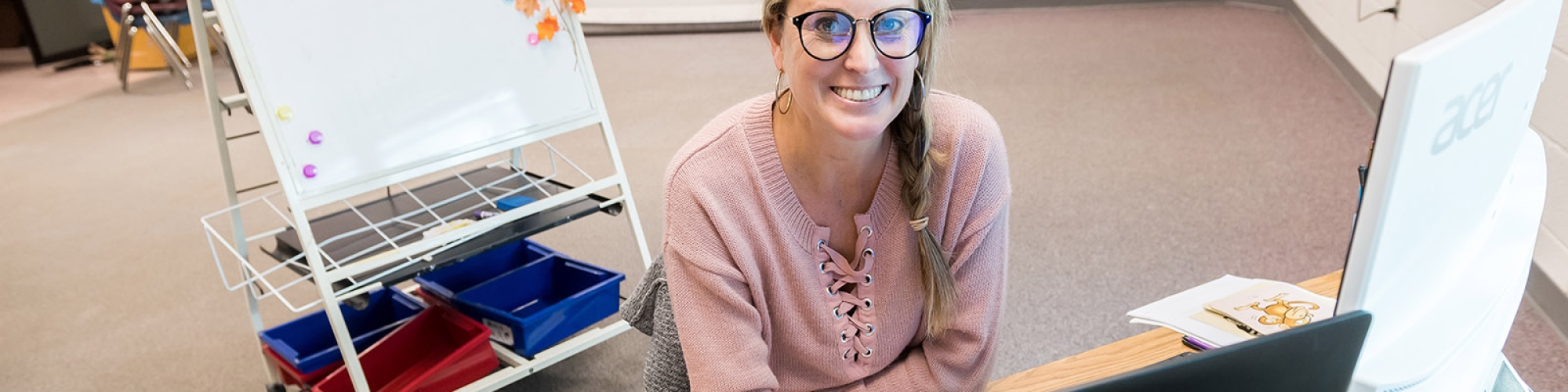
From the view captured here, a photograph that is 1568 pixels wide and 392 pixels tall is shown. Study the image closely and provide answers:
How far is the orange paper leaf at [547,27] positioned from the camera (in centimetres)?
213

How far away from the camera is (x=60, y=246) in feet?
11.0

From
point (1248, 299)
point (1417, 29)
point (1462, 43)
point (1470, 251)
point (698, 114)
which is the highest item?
point (1462, 43)

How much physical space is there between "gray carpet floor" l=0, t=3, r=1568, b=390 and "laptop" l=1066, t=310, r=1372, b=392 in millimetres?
831

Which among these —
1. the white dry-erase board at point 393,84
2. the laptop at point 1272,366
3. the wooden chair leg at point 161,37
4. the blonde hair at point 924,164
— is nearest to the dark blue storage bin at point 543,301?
the white dry-erase board at point 393,84

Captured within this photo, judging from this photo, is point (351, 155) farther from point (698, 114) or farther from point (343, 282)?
point (698, 114)

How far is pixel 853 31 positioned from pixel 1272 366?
57cm

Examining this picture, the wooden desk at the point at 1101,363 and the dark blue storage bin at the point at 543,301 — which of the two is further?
the dark blue storage bin at the point at 543,301

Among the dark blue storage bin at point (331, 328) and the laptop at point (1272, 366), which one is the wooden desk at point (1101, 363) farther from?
the dark blue storage bin at point (331, 328)

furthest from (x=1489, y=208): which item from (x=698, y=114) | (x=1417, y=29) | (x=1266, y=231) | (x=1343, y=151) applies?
(x=698, y=114)

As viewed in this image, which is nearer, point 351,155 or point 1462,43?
point 1462,43

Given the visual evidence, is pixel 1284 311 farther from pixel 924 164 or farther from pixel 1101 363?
pixel 924 164

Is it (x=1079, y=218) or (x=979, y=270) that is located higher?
(x=979, y=270)

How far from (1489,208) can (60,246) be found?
3.71 m

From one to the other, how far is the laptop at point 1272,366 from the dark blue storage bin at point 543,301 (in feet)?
5.44
